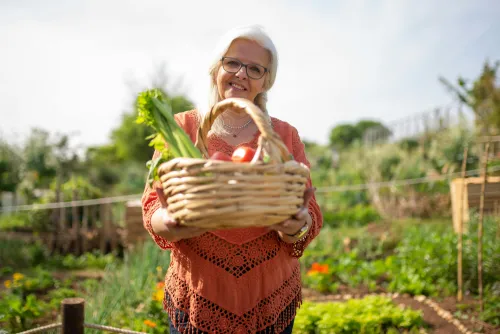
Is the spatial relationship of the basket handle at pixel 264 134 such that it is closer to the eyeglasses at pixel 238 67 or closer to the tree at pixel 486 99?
the eyeglasses at pixel 238 67

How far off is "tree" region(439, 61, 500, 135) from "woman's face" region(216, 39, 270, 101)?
369 inches

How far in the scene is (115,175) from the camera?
1761cm

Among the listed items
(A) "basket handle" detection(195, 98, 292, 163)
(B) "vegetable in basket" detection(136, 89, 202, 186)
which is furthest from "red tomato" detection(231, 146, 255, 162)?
(B) "vegetable in basket" detection(136, 89, 202, 186)

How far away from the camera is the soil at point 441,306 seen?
11.2 feet

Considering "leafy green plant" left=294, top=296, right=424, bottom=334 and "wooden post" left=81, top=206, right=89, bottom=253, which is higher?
"wooden post" left=81, top=206, right=89, bottom=253

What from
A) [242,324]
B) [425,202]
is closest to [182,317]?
[242,324]

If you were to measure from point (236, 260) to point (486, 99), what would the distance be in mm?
11084

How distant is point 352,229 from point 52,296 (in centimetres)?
551

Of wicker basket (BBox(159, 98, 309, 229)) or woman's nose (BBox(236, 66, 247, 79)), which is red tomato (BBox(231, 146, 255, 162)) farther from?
woman's nose (BBox(236, 66, 247, 79))

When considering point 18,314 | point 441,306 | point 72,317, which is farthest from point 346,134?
point 72,317

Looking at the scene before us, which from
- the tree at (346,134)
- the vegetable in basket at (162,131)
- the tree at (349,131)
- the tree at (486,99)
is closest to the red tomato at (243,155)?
the vegetable in basket at (162,131)

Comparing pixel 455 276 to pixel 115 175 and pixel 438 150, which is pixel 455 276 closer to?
pixel 438 150

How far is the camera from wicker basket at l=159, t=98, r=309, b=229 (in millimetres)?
1148

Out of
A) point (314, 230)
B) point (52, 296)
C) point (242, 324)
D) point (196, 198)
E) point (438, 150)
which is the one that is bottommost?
point (52, 296)
